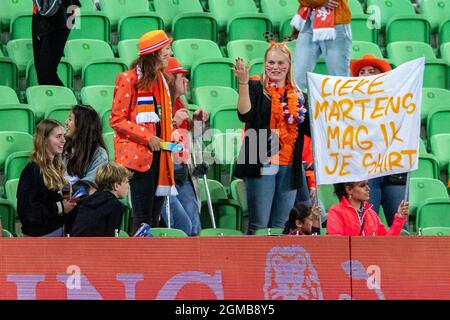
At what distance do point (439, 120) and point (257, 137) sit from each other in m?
2.16

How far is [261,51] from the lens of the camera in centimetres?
1481

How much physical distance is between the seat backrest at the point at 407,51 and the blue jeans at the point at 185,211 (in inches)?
114

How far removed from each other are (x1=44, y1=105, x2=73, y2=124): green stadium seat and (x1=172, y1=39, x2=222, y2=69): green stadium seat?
4.71 feet

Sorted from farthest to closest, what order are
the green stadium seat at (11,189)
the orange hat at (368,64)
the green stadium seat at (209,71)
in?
the green stadium seat at (209,71) < the orange hat at (368,64) < the green stadium seat at (11,189)

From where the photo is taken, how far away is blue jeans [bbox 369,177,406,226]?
1280cm

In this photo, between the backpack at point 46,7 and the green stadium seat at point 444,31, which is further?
the green stadium seat at point 444,31

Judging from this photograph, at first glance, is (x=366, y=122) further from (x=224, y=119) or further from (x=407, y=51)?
(x=407, y=51)

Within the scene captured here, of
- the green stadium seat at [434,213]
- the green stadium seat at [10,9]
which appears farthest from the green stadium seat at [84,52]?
the green stadium seat at [434,213]

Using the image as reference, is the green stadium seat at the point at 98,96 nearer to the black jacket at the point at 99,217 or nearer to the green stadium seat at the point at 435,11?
the black jacket at the point at 99,217

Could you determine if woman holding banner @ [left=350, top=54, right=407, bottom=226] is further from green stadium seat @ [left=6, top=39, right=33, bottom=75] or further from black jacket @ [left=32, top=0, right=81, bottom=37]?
green stadium seat @ [left=6, top=39, right=33, bottom=75]

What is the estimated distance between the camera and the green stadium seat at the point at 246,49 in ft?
48.4

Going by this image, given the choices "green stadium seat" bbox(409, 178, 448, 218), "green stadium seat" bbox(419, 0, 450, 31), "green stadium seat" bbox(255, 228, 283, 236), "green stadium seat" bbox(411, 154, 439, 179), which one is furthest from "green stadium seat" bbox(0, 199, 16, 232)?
"green stadium seat" bbox(419, 0, 450, 31)

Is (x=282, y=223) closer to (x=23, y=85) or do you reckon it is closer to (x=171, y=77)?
(x=171, y=77)

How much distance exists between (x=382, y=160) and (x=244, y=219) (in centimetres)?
129
